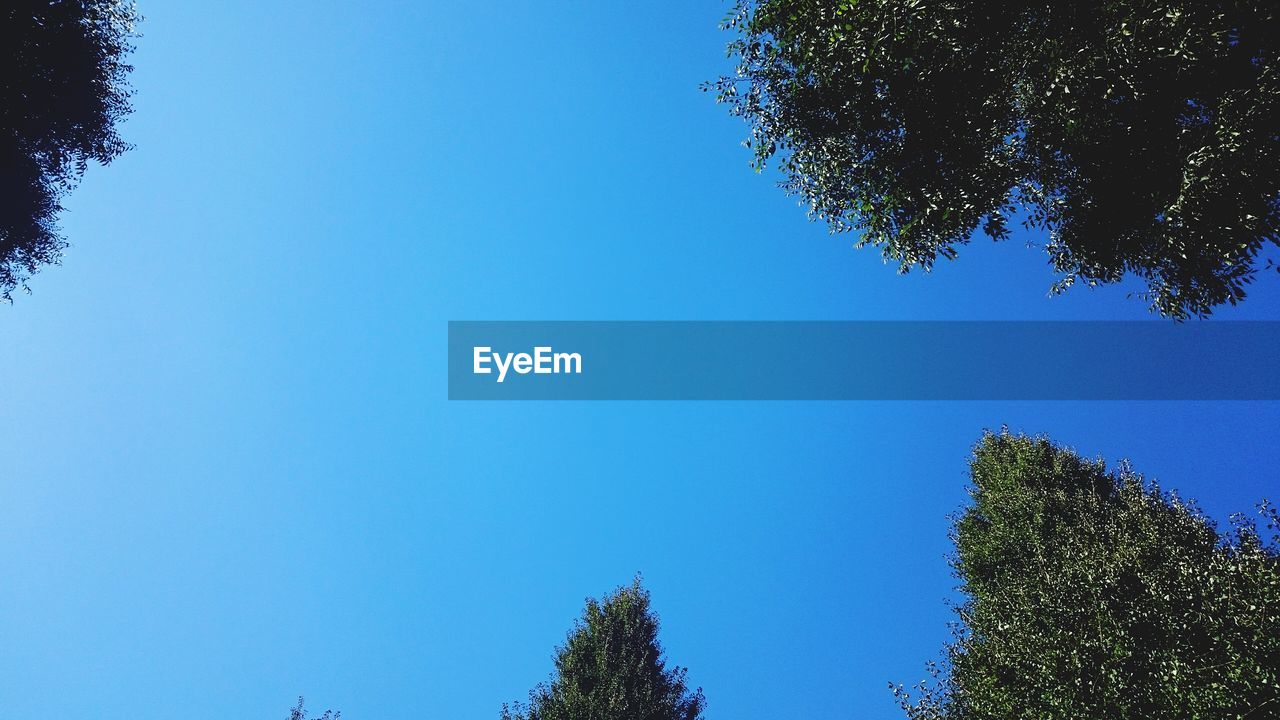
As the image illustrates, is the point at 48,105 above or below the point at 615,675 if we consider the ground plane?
above

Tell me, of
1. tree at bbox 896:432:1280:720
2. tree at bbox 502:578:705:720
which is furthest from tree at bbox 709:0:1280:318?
tree at bbox 502:578:705:720

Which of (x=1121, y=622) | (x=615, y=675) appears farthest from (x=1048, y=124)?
(x=615, y=675)

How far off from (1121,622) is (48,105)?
101 ft

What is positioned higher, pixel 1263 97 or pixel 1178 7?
pixel 1178 7

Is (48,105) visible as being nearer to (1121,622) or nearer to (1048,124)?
(1048,124)

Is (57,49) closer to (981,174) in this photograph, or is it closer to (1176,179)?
(981,174)

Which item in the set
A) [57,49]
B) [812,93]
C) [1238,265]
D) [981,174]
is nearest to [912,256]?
[981,174]

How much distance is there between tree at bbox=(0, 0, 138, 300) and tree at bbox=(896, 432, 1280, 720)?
1099 inches

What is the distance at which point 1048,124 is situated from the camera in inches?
396

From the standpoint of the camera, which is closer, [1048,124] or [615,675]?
[1048,124]

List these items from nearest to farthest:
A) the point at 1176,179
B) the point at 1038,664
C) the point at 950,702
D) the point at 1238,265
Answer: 1. the point at 1176,179
2. the point at 1238,265
3. the point at 1038,664
4. the point at 950,702

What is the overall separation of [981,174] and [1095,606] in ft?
35.2

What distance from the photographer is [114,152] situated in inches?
686

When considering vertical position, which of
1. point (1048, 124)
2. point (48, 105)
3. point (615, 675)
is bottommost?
point (615, 675)
